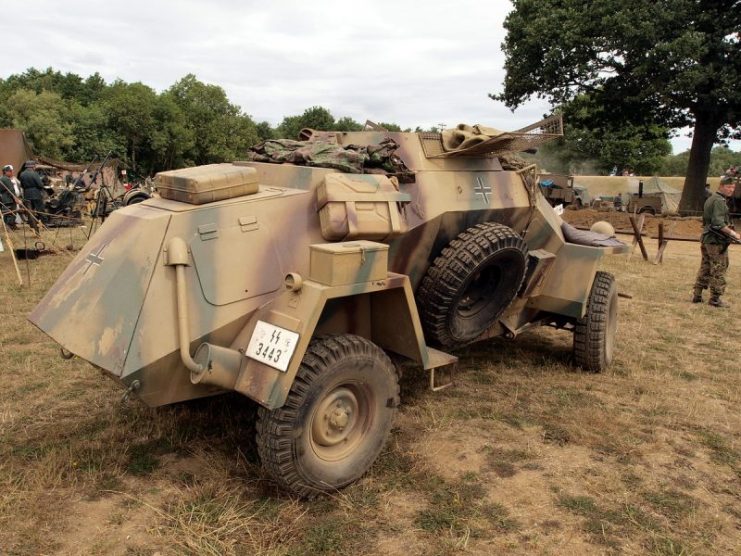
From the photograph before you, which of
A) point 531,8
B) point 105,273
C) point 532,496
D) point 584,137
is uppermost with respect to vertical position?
point 531,8

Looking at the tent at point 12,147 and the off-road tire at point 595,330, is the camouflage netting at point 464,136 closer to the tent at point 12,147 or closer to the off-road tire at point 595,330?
the off-road tire at point 595,330

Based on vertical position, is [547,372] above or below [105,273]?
below

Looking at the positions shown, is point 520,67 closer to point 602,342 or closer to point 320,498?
point 602,342

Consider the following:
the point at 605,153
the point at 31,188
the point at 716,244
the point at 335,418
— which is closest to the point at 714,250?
the point at 716,244

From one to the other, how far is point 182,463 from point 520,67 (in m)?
20.8

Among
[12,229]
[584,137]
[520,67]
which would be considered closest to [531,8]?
[520,67]

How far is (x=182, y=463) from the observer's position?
358cm

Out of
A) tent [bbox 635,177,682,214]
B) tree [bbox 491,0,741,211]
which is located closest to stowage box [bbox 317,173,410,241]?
tree [bbox 491,0,741,211]

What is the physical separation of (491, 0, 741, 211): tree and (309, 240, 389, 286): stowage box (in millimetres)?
17825

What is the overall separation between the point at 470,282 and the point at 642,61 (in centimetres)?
1766

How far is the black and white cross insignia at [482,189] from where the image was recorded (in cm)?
438

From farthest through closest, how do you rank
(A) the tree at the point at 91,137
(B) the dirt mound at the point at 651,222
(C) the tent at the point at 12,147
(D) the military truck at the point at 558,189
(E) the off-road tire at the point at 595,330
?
(A) the tree at the point at 91,137
(D) the military truck at the point at 558,189
(B) the dirt mound at the point at 651,222
(C) the tent at the point at 12,147
(E) the off-road tire at the point at 595,330

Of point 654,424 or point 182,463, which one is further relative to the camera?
point 654,424

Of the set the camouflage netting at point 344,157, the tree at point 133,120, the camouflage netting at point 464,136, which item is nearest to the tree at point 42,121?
the tree at point 133,120
